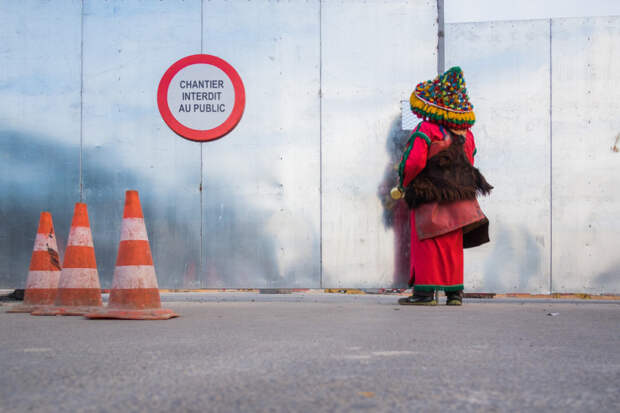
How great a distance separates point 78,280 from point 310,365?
2792 millimetres

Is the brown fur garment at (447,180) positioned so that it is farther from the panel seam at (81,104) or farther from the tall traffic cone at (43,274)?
the panel seam at (81,104)

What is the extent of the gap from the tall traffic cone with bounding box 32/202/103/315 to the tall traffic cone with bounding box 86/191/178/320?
0.38 m

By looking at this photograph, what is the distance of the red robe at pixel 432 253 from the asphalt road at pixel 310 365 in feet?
3.97

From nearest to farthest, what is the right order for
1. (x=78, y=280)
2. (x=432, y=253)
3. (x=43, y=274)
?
1. (x=78, y=280)
2. (x=43, y=274)
3. (x=432, y=253)

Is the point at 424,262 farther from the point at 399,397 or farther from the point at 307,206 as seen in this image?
the point at 399,397

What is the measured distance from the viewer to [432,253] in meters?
5.25

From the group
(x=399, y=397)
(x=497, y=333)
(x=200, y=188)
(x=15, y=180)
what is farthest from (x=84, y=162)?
(x=399, y=397)

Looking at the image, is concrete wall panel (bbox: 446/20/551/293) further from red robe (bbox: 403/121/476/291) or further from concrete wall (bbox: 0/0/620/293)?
red robe (bbox: 403/121/476/291)

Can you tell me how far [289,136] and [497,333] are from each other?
3.34 m

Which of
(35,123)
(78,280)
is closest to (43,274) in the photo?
(78,280)

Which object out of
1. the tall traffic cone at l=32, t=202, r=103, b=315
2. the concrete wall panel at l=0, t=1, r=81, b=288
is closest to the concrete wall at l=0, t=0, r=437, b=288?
the concrete wall panel at l=0, t=1, r=81, b=288

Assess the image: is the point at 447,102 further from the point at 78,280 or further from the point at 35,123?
the point at 35,123

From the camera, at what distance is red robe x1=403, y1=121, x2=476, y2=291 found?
17.2 feet

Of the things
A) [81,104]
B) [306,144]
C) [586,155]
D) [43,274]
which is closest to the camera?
[43,274]
